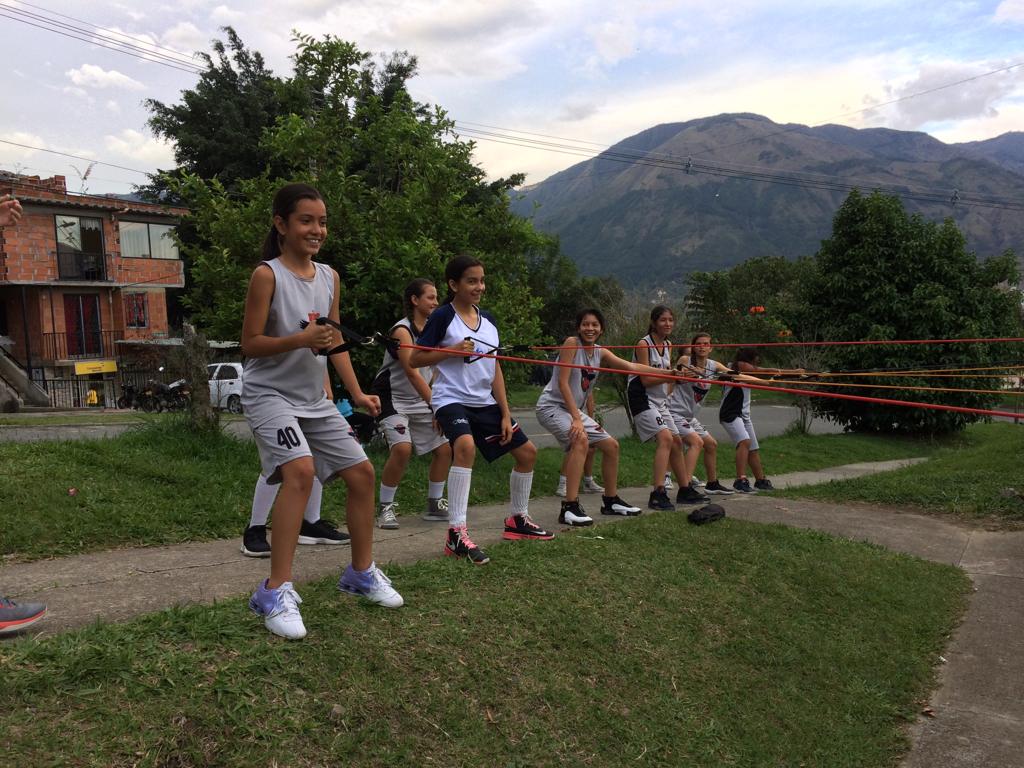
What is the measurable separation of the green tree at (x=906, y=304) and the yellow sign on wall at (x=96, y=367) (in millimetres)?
24943

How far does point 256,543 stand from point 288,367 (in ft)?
5.41

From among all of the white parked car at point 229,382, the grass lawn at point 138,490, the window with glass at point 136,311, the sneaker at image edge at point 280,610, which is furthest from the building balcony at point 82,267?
the sneaker at image edge at point 280,610

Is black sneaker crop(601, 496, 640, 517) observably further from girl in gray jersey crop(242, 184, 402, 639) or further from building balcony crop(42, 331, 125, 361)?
building balcony crop(42, 331, 125, 361)

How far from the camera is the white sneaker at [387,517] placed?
5.74m

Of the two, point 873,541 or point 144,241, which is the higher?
point 144,241

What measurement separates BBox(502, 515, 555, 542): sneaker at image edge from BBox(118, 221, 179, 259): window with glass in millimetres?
29206

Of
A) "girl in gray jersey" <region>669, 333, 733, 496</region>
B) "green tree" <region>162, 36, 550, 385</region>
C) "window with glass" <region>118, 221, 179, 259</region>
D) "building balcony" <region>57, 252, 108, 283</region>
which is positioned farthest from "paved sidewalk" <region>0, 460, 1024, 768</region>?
"window with glass" <region>118, 221, 179, 259</region>

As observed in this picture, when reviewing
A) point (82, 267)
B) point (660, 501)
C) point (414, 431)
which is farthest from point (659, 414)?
point (82, 267)

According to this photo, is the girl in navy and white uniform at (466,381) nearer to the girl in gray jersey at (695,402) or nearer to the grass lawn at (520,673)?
the grass lawn at (520,673)

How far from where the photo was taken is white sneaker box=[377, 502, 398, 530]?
18.8 ft

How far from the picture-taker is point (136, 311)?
1265 inches

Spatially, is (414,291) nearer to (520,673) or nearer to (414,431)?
(414,431)

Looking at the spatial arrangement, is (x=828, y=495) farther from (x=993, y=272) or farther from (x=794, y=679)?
(x=993, y=272)

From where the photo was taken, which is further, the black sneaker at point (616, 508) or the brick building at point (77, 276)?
the brick building at point (77, 276)
